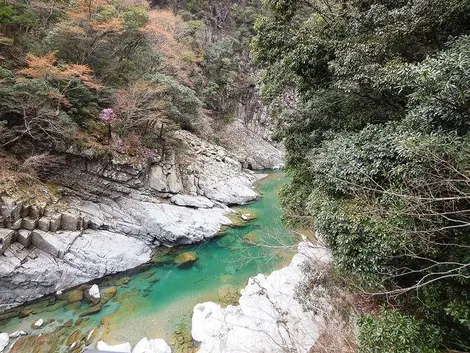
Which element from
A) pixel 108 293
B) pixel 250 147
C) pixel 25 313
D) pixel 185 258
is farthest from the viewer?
pixel 250 147

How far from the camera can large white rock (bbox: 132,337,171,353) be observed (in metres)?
5.93

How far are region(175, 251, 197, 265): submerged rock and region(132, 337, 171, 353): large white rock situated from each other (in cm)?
364

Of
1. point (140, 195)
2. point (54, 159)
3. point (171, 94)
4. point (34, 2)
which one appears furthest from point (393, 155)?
point (34, 2)

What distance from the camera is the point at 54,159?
392 inches

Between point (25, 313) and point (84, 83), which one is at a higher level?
point (84, 83)

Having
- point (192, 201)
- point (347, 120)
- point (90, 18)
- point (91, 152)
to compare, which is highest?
point (90, 18)

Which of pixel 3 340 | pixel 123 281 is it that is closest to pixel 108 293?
pixel 123 281

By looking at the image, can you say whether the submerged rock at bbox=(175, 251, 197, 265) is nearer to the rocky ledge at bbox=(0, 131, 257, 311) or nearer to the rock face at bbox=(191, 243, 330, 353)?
the rocky ledge at bbox=(0, 131, 257, 311)

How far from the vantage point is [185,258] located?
9.98 meters

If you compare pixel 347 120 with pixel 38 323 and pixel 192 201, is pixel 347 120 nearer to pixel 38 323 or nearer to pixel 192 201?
pixel 192 201

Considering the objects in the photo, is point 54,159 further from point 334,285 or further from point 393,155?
point 393,155

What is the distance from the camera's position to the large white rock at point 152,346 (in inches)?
234

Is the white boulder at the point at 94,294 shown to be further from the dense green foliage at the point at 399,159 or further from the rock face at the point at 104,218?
the dense green foliage at the point at 399,159

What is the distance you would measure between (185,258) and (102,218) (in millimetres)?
3591
